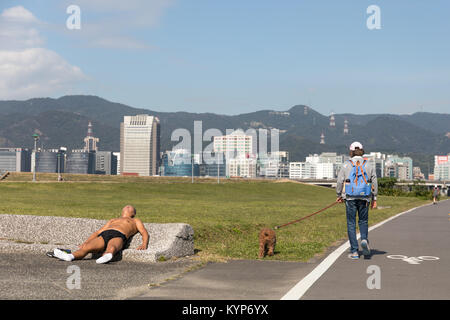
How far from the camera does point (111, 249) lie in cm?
1052

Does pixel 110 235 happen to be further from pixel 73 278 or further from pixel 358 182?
pixel 358 182

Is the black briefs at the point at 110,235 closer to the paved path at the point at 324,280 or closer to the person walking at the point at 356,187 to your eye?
the paved path at the point at 324,280

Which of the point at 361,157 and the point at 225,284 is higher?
the point at 361,157

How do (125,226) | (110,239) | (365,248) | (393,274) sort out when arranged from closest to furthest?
(393,274) < (110,239) < (125,226) < (365,248)

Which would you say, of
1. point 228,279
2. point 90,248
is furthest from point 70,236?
point 228,279

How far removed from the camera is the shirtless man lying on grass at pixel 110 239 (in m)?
10.4

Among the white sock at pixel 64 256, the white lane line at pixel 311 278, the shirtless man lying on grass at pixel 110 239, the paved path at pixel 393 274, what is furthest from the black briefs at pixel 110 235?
the paved path at pixel 393 274

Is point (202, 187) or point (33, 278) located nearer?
point (33, 278)

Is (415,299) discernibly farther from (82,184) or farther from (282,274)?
(82,184)

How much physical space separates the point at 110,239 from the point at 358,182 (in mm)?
4367

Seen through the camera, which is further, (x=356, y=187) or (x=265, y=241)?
(x=265, y=241)

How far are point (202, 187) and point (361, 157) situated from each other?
5589 cm
